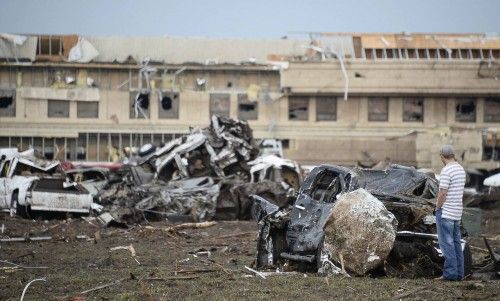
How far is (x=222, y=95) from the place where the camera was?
54.2m

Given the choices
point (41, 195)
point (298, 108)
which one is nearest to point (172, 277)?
point (41, 195)

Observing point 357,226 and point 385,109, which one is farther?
point 385,109

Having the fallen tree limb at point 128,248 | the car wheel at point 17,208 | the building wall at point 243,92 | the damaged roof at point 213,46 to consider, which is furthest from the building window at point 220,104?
the fallen tree limb at point 128,248

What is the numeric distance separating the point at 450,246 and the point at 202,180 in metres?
14.1

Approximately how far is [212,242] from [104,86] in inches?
1494

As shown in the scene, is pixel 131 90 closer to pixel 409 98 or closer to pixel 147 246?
pixel 409 98

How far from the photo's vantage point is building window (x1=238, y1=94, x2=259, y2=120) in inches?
2131

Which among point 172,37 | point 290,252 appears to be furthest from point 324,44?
point 290,252

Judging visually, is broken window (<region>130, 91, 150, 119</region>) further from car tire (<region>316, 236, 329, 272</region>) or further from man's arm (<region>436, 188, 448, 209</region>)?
Answer: man's arm (<region>436, 188, 448, 209</region>)

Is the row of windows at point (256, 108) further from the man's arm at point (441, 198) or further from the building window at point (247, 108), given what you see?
the man's arm at point (441, 198)

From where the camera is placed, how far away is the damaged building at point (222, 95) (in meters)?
53.0

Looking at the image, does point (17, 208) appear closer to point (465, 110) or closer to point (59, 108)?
point (59, 108)

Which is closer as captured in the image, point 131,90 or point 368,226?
point 368,226

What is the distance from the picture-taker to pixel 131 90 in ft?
179
